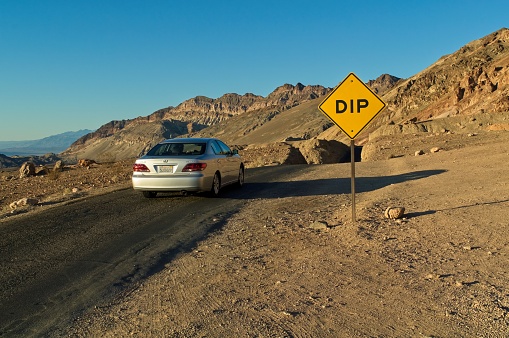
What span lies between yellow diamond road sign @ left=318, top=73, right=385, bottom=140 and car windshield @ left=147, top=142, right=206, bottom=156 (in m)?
4.56

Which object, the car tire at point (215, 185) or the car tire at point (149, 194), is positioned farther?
the car tire at point (149, 194)

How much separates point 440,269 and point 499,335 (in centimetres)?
168

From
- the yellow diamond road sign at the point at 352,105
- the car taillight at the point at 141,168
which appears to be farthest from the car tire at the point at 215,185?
the yellow diamond road sign at the point at 352,105

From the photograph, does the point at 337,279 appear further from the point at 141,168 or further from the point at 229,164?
the point at 229,164

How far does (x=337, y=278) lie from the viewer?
531 cm

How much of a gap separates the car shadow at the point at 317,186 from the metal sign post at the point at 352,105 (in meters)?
4.45

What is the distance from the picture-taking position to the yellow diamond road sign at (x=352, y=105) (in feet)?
24.9

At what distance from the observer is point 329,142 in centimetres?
3675

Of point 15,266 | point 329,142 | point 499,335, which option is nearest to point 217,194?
point 15,266

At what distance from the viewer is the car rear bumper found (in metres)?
10.8

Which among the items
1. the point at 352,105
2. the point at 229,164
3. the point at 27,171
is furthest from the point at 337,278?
the point at 27,171

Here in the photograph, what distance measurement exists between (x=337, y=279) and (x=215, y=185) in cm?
686

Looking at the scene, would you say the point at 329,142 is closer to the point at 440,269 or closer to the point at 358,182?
the point at 358,182

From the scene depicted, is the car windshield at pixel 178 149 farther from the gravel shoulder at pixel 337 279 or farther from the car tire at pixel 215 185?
the gravel shoulder at pixel 337 279
